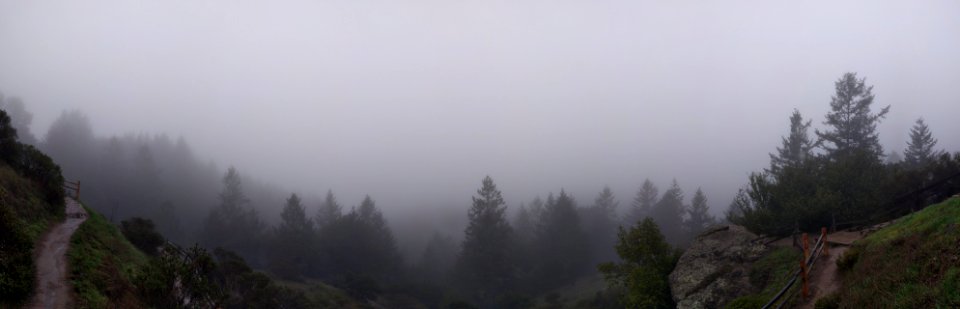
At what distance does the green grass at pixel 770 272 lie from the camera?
19328 millimetres

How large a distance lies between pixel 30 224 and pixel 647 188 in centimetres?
8983

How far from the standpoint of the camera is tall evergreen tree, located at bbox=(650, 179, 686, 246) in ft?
276

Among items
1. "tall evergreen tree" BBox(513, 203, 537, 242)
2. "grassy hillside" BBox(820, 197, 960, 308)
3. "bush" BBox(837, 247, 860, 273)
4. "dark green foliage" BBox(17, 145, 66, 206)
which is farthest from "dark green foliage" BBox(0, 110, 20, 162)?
"tall evergreen tree" BBox(513, 203, 537, 242)

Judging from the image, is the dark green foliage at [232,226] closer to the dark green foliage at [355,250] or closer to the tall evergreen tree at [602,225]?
the dark green foliage at [355,250]

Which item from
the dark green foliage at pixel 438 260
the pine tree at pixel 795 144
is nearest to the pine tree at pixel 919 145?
the pine tree at pixel 795 144

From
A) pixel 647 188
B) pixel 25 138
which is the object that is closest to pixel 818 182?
pixel 647 188

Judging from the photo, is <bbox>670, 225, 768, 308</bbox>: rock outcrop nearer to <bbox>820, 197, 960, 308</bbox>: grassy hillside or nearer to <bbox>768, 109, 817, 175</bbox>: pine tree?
<bbox>820, 197, 960, 308</bbox>: grassy hillside

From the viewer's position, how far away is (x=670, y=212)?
86188mm

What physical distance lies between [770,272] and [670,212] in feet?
218

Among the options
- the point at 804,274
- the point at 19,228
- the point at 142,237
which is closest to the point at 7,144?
the point at 142,237

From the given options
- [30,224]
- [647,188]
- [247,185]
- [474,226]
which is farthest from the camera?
[247,185]

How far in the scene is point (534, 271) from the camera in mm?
79062

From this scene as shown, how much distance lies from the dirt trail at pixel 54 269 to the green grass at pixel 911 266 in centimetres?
2066

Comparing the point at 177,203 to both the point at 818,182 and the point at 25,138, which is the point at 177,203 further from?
the point at 818,182
